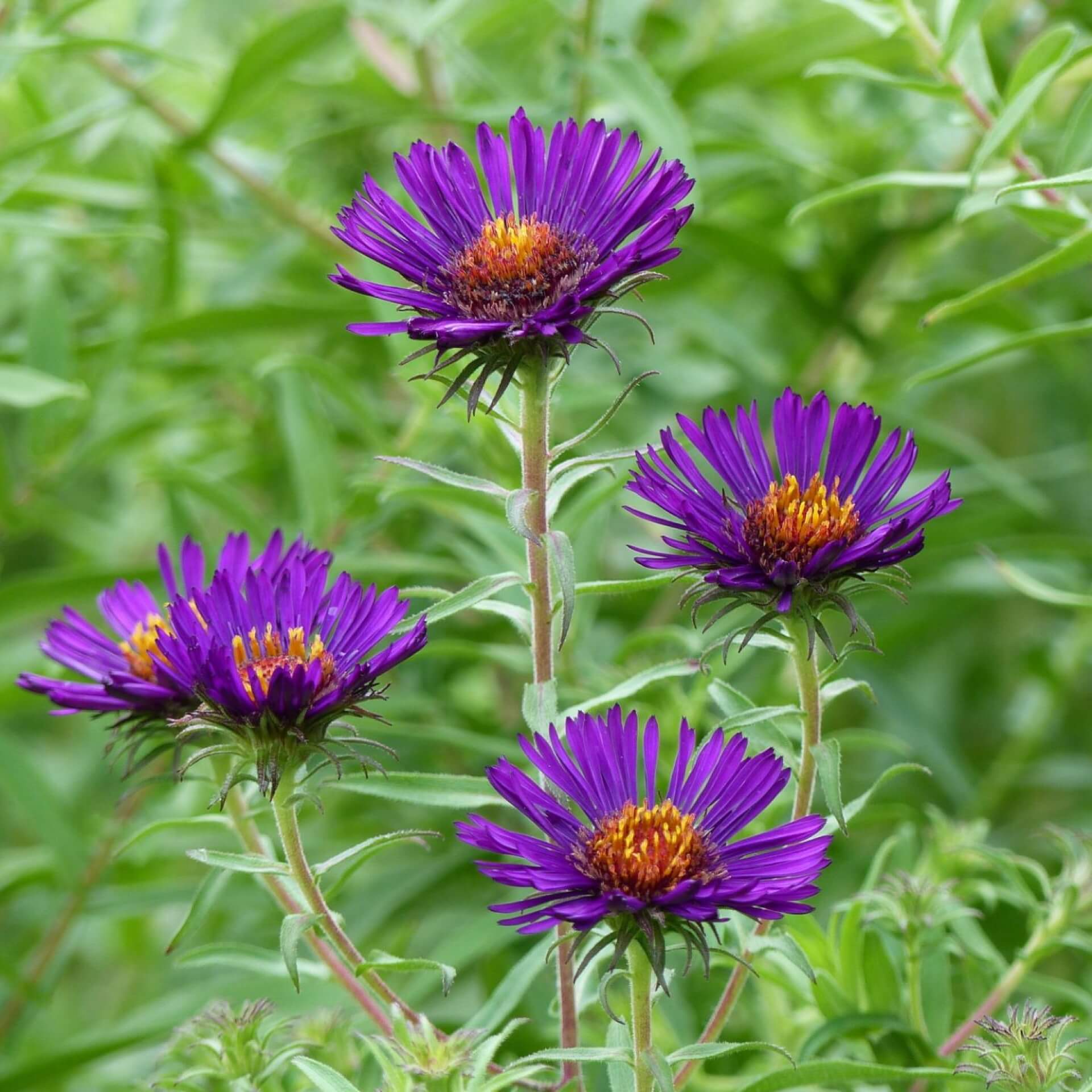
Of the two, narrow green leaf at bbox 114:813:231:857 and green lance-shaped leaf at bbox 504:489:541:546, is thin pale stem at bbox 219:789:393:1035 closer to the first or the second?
narrow green leaf at bbox 114:813:231:857

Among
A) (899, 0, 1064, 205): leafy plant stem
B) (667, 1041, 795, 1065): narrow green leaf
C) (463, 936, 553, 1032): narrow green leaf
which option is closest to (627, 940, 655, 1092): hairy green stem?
(667, 1041, 795, 1065): narrow green leaf

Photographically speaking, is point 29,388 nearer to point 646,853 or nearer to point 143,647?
point 143,647

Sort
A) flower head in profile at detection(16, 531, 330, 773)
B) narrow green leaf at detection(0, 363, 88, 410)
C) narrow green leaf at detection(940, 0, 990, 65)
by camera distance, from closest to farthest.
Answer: flower head in profile at detection(16, 531, 330, 773) → narrow green leaf at detection(940, 0, 990, 65) → narrow green leaf at detection(0, 363, 88, 410)

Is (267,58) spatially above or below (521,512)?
above

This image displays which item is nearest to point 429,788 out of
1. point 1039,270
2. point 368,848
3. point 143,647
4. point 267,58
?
point 368,848

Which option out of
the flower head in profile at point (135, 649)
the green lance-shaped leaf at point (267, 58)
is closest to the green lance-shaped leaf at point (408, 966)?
the flower head in profile at point (135, 649)

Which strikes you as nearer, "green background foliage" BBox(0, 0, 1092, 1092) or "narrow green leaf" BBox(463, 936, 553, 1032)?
"narrow green leaf" BBox(463, 936, 553, 1032)
